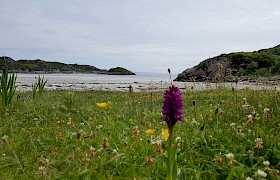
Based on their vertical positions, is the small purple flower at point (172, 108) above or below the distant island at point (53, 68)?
below

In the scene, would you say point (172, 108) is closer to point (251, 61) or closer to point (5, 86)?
point (5, 86)

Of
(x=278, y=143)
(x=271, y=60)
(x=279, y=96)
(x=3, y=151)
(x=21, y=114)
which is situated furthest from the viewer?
(x=271, y=60)

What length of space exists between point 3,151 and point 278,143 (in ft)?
11.2

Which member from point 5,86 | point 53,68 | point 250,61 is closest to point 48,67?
point 53,68

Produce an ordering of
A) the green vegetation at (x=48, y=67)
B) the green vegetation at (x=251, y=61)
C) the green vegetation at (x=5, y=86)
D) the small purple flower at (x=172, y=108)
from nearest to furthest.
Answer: the small purple flower at (x=172, y=108), the green vegetation at (x=5, y=86), the green vegetation at (x=251, y=61), the green vegetation at (x=48, y=67)

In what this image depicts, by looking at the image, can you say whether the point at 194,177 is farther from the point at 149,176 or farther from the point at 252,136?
the point at 252,136

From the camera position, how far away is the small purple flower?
193cm

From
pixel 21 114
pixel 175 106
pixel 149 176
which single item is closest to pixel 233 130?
pixel 149 176

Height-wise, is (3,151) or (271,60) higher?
(271,60)

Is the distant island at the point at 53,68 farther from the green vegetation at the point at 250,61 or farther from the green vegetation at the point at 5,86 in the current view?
the green vegetation at the point at 5,86

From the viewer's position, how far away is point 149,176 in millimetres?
2988

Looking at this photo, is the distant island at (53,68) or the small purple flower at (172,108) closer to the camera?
the small purple flower at (172,108)

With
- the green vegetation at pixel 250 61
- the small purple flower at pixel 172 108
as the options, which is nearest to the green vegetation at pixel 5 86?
the small purple flower at pixel 172 108

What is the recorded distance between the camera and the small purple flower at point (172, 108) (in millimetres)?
1934
